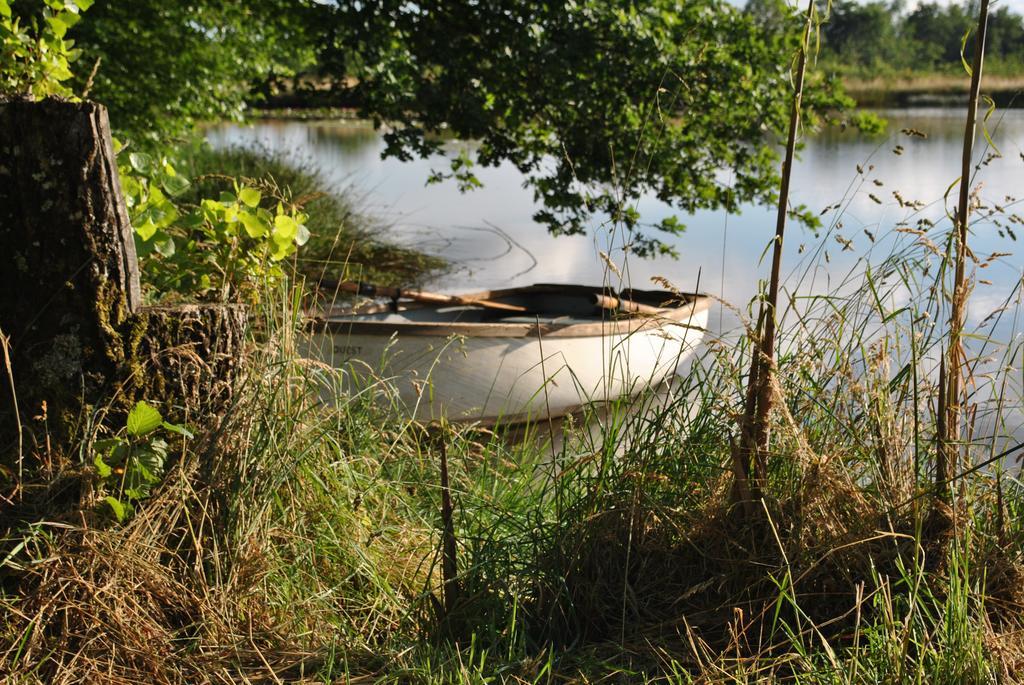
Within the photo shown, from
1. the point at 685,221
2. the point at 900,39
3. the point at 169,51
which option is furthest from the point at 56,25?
the point at 900,39

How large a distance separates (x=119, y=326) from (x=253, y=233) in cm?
60

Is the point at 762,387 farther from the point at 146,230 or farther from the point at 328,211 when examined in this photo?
the point at 328,211

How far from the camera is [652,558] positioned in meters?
2.18

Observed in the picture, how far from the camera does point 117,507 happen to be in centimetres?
213

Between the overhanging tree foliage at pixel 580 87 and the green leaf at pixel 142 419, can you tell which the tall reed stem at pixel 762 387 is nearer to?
the green leaf at pixel 142 419

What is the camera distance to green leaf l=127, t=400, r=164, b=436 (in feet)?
7.25

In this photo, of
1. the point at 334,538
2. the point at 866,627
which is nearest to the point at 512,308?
the point at 334,538

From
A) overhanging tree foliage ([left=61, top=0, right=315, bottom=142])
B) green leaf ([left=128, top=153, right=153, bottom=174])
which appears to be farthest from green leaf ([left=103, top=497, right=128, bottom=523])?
overhanging tree foliage ([left=61, top=0, right=315, bottom=142])

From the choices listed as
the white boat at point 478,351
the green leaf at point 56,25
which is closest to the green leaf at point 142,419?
the green leaf at point 56,25

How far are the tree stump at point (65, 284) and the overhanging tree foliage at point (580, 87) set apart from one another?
4.28 meters

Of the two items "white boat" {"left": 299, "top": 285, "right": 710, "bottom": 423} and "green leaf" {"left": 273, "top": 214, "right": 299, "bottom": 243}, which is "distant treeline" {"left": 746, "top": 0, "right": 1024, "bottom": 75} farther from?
"green leaf" {"left": 273, "top": 214, "right": 299, "bottom": 243}

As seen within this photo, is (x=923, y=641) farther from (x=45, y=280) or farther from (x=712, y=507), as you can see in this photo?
(x=45, y=280)

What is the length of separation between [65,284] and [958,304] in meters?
1.93

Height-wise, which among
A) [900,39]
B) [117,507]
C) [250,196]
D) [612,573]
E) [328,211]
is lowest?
[328,211]
